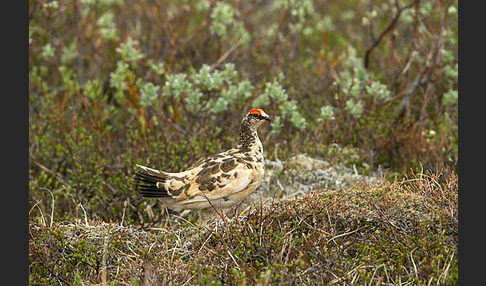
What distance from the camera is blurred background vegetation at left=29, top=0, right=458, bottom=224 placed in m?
5.51

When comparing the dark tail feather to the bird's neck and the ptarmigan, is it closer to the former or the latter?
the ptarmigan

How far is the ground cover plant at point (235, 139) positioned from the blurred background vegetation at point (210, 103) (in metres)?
0.02

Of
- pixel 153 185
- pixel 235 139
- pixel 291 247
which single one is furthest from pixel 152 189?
pixel 235 139

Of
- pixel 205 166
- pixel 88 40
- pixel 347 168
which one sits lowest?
pixel 347 168

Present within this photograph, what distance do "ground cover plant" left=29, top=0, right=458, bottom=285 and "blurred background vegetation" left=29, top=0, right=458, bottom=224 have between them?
0.02 m

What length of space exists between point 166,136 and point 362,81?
8.34 feet

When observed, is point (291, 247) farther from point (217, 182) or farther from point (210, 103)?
point (210, 103)

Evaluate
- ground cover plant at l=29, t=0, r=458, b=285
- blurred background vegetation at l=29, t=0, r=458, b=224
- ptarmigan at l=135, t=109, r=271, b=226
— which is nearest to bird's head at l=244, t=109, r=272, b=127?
ptarmigan at l=135, t=109, r=271, b=226

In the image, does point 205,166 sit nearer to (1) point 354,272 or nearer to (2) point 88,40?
(1) point 354,272

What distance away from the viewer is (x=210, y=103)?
19.9 feet

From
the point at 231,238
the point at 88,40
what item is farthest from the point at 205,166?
the point at 88,40

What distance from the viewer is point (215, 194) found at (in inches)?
174

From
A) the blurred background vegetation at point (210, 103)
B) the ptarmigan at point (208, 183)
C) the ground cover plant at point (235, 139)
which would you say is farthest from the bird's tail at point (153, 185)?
the blurred background vegetation at point (210, 103)

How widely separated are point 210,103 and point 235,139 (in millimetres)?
466
